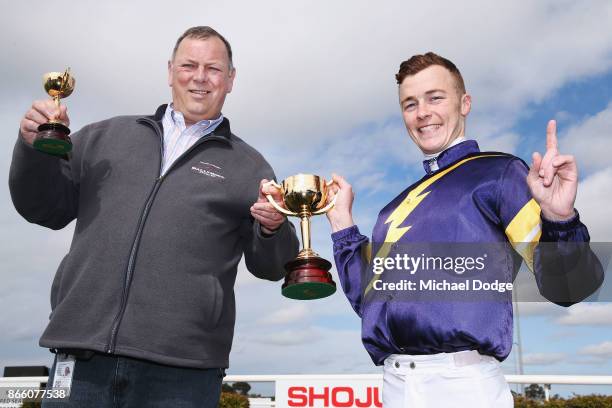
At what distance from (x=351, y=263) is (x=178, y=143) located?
134 centimetres

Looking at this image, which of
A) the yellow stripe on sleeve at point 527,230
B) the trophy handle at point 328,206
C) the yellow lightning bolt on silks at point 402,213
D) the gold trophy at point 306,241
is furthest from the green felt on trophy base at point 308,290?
the yellow stripe on sleeve at point 527,230

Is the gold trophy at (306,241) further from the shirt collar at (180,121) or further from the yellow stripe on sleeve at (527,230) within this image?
the yellow stripe on sleeve at (527,230)

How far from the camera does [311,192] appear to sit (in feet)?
10.4

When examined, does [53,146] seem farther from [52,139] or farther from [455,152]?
[455,152]

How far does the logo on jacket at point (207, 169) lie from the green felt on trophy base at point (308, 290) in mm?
784

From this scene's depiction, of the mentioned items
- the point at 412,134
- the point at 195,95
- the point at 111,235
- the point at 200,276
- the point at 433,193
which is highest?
the point at 195,95

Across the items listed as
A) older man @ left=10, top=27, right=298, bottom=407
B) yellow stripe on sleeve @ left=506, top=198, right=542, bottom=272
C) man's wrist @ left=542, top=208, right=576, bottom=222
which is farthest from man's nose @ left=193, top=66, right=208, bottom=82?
man's wrist @ left=542, top=208, right=576, bottom=222

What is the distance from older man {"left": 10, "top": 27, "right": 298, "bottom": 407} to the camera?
2.82 meters

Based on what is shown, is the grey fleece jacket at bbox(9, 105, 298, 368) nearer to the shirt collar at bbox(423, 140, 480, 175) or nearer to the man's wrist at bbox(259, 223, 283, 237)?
the man's wrist at bbox(259, 223, 283, 237)

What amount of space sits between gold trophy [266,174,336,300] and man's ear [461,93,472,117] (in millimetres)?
848

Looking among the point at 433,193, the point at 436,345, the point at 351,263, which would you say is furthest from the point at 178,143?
the point at 436,345

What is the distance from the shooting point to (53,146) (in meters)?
3.13

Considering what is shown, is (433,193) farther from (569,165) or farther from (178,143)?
(178,143)

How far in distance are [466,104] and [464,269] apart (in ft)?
3.59
